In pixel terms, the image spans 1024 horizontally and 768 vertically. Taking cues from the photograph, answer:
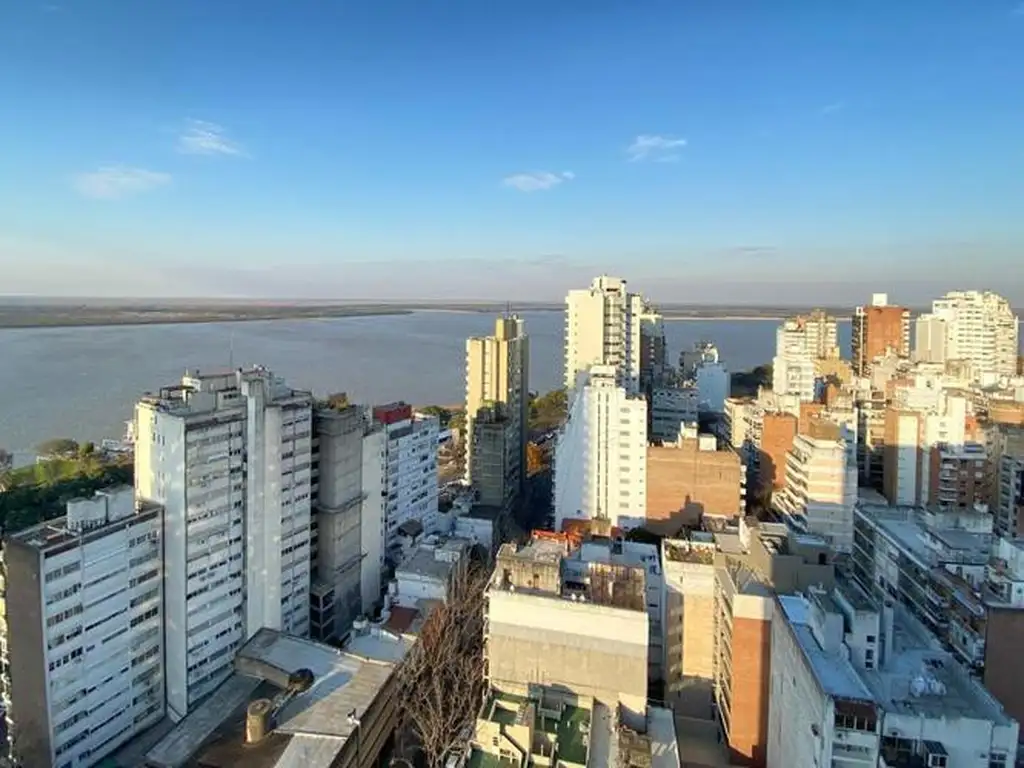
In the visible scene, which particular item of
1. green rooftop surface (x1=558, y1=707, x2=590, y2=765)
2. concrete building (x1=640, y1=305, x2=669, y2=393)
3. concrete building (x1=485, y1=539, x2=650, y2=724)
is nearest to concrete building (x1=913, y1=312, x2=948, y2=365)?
concrete building (x1=640, y1=305, x2=669, y2=393)

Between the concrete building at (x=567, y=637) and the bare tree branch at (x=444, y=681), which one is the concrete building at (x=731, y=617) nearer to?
the concrete building at (x=567, y=637)

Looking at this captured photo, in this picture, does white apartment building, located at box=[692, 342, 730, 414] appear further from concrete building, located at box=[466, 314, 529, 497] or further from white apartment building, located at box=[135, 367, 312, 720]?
white apartment building, located at box=[135, 367, 312, 720]

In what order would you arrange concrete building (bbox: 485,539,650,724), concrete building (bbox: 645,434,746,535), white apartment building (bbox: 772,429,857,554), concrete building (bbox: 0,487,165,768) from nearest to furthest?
concrete building (bbox: 485,539,650,724) → concrete building (bbox: 0,487,165,768) → white apartment building (bbox: 772,429,857,554) → concrete building (bbox: 645,434,746,535)

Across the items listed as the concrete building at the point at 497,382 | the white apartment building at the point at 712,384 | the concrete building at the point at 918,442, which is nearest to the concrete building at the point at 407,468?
the concrete building at the point at 497,382

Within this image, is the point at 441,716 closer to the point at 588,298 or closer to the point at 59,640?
the point at 59,640

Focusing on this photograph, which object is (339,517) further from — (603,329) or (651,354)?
(651,354)

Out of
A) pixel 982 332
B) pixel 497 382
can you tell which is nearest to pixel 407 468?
pixel 497 382
